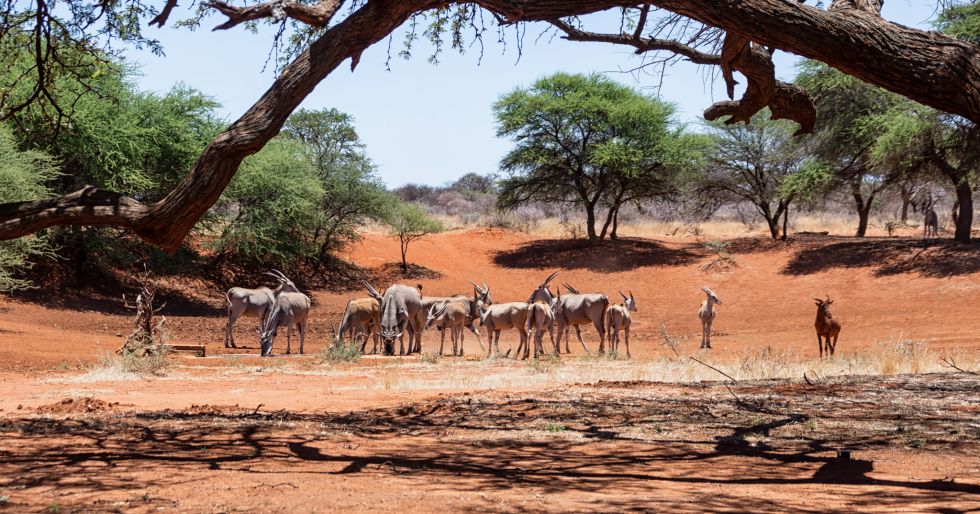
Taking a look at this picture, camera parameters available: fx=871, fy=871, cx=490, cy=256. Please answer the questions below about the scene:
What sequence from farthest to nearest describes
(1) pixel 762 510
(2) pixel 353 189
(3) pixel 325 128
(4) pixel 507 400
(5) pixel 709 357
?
(3) pixel 325 128 → (2) pixel 353 189 → (5) pixel 709 357 → (4) pixel 507 400 → (1) pixel 762 510

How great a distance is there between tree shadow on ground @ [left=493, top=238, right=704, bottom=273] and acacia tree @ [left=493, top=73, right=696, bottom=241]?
4.81 ft

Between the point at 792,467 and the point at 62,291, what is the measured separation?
1070 inches

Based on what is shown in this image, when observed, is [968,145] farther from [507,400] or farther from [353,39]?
[353,39]

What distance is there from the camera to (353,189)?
131 feet

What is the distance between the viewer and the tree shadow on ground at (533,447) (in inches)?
199

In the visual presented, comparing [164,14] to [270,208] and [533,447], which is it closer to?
[533,447]

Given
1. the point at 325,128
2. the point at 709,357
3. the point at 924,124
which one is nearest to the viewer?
the point at 709,357

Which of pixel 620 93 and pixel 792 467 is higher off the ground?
pixel 620 93

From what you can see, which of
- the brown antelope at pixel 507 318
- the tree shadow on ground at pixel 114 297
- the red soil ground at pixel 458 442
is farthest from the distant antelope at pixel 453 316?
the tree shadow on ground at pixel 114 297

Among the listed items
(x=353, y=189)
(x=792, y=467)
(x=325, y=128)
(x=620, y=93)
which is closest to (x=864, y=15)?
(x=792, y=467)

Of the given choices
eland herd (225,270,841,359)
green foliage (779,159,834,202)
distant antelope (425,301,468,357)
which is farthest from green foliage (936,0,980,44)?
distant antelope (425,301,468,357)

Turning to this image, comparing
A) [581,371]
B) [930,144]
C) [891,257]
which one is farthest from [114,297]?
[930,144]

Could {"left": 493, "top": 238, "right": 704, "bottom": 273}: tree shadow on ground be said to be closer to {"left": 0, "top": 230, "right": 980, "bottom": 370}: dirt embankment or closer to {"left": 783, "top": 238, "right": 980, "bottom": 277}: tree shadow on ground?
{"left": 0, "top": 230, "right": 980, "bottom": 370}: dirt embankment

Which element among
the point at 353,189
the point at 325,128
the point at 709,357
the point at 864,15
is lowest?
the point at 709,357
